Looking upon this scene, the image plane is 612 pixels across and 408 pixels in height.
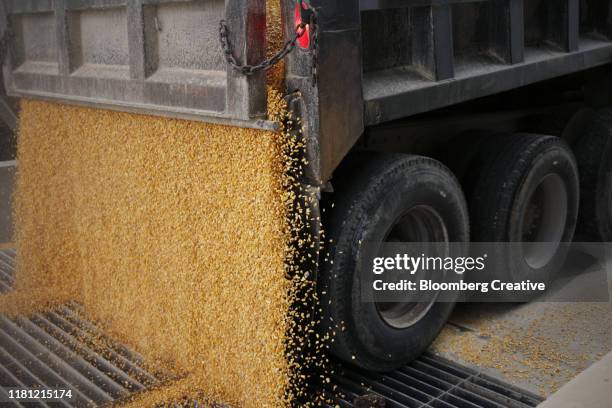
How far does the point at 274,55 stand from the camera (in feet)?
9.73

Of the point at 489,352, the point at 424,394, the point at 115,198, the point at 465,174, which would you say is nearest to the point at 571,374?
the point at 489,352

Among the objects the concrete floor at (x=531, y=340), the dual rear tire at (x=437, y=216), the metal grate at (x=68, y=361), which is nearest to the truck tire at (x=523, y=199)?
the dual rear tire at (x=437, y=216)

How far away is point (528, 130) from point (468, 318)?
60.2 inches

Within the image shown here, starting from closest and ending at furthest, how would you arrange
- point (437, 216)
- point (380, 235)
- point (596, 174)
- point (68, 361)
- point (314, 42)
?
point (314, 42) < point (380, 235) < point (437, 216) < point (68, 361) < point (596, 174)

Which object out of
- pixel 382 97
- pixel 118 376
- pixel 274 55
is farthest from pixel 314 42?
pixel 118 376

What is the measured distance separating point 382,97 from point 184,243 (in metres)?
1.16

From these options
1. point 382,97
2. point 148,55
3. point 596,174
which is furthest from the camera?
point 596,174

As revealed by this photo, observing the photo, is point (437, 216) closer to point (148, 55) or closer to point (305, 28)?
point (305, 28)

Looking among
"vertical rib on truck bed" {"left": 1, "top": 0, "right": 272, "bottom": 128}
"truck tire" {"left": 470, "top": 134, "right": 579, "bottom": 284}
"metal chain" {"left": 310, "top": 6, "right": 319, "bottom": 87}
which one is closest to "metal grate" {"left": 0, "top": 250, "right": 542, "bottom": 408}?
"truck tire" {"left": 470, "top": 134, "right": 579, "bottom": 284}

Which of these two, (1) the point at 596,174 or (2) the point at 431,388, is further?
(1) the point at 596,174

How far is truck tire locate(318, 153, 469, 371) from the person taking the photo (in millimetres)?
3182

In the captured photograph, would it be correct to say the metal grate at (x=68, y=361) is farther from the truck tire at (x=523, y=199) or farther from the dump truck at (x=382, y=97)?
the truck tire at (x=523, y=199)

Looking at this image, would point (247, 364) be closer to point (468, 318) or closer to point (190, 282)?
point (190, 282)

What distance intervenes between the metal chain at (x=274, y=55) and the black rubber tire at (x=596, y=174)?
2.77 meters
